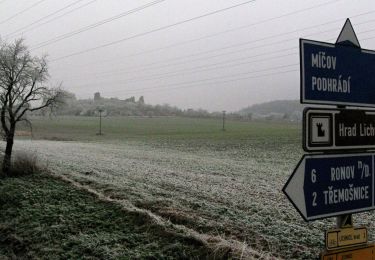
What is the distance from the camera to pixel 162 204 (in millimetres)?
11898

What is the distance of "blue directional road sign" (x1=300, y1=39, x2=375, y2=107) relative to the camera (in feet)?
12.6

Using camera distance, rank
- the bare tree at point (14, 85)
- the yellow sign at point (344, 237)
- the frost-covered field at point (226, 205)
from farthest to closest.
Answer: the bare tree at point (14, 85) < the frost-covered field at point (226, 205) < the yellow sign at point (344, 237)

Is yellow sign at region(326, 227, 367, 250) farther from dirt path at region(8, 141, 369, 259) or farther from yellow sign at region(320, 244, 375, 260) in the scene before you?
dirt path at region(8, 141, 369, 259)

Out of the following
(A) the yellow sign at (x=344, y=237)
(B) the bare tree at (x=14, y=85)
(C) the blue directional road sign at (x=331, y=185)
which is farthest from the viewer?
(B) the bare tree at (x=14, y=85)

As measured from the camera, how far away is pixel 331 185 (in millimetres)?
3936

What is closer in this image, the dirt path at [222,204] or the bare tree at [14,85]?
the dirt path at [222,204]

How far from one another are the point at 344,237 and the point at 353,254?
16 centimetres

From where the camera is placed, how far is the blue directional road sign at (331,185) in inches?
149

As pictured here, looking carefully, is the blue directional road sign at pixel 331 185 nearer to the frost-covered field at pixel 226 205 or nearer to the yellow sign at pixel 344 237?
the yellow sign at pixel 344 237

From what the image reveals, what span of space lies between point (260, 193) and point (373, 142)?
1036 cm

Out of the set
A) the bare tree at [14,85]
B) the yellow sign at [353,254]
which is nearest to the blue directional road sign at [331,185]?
the yellow sign at [353,254]

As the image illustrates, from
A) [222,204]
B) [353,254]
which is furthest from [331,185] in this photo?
[222,204]

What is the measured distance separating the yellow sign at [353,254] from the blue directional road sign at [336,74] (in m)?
1.27

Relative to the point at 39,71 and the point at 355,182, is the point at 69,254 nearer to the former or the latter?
the point at 355,182
